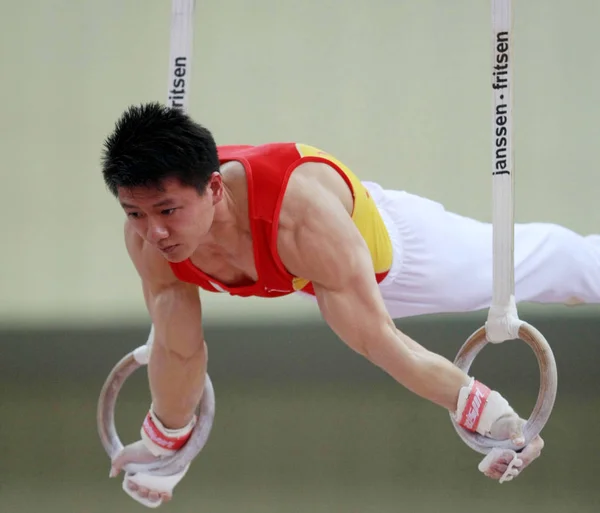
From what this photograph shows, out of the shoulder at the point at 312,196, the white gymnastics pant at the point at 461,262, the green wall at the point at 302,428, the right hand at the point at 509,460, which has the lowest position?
the green wall at the point at 302,428

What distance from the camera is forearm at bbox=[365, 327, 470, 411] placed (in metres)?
2.20

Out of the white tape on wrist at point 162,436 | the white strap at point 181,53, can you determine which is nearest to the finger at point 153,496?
the white tape on wrist at point 162,436

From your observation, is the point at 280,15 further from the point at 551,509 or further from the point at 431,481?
the point at 551,509

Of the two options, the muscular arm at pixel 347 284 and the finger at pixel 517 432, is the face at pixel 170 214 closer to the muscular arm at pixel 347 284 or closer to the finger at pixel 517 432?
the muscular arm at pixel 347 284

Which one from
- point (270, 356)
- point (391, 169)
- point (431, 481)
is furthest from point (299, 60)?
point (431, 481)

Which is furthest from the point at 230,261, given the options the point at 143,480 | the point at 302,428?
the point at 302,428

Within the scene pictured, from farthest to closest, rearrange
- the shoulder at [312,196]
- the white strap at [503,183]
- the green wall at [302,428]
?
the green wall at [302,428] < the white strap at [503,183] < the shoulder at [312,196]

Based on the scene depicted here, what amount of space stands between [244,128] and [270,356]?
1.12 meters

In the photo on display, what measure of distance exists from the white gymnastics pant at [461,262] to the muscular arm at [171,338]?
0.62 m

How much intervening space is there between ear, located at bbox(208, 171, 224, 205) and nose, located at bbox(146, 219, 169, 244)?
18 cm

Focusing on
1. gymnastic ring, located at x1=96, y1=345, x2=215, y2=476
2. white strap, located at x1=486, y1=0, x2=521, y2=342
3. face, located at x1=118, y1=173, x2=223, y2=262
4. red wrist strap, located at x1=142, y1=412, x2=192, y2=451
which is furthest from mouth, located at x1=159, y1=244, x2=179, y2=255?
white strap, located at x1=486, y1=0, x2=521, y2=342

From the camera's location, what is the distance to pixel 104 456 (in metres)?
4.47

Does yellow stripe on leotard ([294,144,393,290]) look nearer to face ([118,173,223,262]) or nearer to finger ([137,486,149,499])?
face ([118,173,223,262])

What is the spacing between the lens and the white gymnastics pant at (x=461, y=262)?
2793 mm
